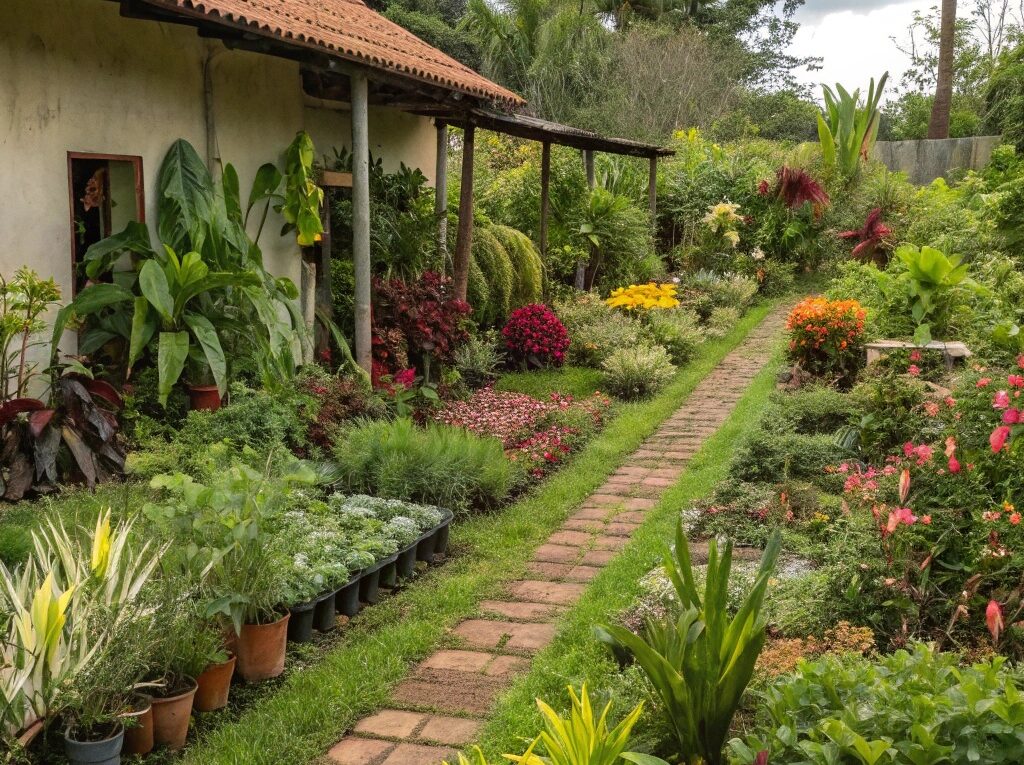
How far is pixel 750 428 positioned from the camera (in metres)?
7.56

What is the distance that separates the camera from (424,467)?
20.5ft

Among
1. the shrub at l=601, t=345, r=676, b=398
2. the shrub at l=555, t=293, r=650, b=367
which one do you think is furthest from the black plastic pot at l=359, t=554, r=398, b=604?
the shrub at l=555, t=293, r=650, b=367

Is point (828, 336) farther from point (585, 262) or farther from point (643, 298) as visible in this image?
point (585, 262)

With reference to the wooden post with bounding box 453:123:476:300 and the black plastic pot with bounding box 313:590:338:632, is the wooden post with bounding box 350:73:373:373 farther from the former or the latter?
the black plastic pot with bounding box 313:590:338:632

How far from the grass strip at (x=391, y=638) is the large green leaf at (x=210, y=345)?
194 cm

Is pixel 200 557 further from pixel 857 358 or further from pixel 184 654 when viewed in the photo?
pixel 857 358

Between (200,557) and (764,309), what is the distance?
1281 centimetres

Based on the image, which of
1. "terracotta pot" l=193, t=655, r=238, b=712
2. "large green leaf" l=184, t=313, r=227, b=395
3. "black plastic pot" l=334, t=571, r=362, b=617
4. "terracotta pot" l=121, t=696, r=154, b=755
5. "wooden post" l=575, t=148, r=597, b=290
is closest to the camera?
"terracotta pot" l=121, t=696, r=154, b=755

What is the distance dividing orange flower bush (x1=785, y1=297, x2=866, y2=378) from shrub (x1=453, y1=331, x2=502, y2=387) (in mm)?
3064

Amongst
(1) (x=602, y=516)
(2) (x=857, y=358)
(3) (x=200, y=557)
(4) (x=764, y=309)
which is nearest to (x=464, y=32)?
(4) (x=764, y=309)

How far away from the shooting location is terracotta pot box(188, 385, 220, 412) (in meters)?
7.04

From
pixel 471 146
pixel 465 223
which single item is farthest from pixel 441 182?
pixel 465 223

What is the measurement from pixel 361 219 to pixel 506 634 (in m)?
4.68

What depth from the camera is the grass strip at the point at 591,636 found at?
3713 millimetres
